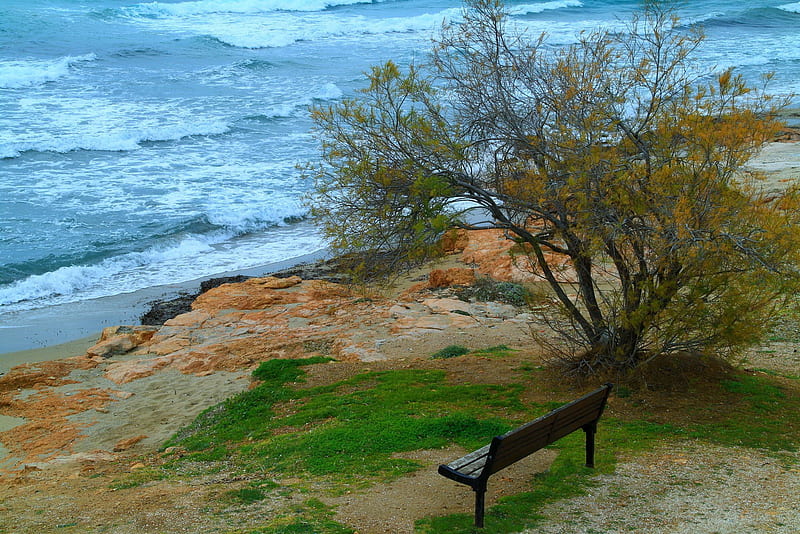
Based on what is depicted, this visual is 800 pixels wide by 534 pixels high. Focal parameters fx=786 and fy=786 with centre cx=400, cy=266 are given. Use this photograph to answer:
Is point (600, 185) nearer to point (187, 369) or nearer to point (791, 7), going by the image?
point (187, 369)

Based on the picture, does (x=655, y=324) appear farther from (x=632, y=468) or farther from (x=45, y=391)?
(x=45, y=391)

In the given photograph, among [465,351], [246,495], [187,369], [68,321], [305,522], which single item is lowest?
[68,321]

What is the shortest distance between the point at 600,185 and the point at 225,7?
57050mm

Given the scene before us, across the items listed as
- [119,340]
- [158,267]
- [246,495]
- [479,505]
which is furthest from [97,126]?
[479,505]

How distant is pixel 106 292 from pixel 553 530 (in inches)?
531

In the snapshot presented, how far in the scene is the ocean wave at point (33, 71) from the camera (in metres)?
35.4

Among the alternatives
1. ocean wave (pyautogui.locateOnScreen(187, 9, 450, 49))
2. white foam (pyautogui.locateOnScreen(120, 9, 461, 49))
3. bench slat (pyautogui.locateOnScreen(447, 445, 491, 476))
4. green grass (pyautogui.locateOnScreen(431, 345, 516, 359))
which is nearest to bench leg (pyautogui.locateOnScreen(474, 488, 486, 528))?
bench slat (pyautogui.locateOnScreen(447, 445, 491, 476))

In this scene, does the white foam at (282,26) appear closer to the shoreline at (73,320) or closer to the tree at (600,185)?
the shoreline at (73,320)

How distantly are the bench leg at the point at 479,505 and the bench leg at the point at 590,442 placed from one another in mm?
1553

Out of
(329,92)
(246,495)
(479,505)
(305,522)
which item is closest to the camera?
(479,505)

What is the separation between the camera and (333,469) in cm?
740

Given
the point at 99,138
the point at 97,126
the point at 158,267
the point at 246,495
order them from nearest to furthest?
the point at 246,495 < the point at 158,267 < the point at 99,138 < the point at 97,126

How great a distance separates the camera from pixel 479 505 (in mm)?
5754

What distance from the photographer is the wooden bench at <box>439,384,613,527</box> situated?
5.75 m
